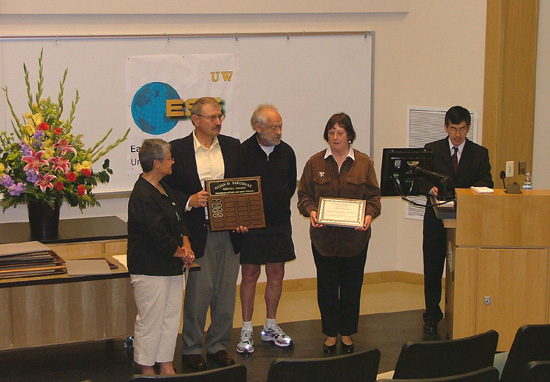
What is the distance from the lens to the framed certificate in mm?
5055

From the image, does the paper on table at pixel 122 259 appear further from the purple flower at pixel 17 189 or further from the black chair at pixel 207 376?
the black chair at pixel 207 376

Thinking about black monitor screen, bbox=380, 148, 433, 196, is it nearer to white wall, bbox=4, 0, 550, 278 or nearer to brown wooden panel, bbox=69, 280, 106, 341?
white wall, bbox=4, 0, 550, 278

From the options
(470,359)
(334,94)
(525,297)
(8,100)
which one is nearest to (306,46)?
(334,94)

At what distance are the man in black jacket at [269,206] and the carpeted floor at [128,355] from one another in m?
0.29

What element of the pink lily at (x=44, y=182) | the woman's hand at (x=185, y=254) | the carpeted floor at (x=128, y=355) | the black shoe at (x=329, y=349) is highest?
the pink lily at (x=44, y=182)

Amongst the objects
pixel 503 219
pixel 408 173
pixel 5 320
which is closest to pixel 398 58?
pixel 408 173

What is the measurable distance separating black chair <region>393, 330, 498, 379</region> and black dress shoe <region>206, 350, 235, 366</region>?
2.03 metres

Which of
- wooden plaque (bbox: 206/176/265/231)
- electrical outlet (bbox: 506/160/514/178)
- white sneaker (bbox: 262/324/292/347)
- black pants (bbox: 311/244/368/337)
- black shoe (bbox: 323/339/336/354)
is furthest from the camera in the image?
electrical outlet (bbox: 506/160/514/178)

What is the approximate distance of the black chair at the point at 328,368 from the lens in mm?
3047

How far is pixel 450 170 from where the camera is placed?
18.8ft

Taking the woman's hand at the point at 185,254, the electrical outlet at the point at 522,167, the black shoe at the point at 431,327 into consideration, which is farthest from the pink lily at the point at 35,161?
the electrical outlet at the point at 522,167

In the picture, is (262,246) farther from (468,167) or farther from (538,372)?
(538,372)

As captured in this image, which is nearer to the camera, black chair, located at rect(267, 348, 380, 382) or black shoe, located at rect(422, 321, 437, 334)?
black chair, located at rect(267, 348, 380, 382)

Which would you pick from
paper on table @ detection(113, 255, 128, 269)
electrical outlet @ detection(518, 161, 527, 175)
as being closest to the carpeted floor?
paper on table @ detection(113, 255, 128, 269)
